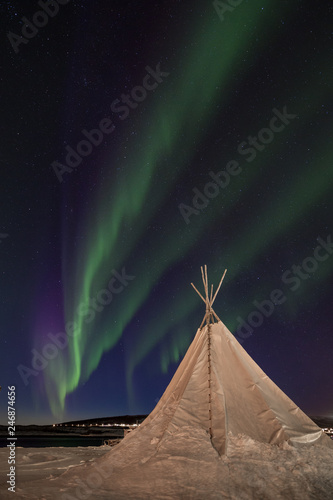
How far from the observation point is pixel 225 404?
838 centimetres

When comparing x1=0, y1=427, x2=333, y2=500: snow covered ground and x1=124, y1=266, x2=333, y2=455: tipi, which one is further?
x1=124, y1=266, x2=333, y2=455: tipi

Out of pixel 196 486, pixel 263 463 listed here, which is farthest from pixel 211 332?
pixel 196 486

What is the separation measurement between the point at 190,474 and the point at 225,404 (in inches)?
85.9

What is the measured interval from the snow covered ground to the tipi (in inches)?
11.5

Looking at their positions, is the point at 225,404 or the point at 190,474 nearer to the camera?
the point at 190,474

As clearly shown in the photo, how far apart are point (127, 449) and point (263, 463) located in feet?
9.66

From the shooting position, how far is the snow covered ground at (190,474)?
229 inches

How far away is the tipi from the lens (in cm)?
802

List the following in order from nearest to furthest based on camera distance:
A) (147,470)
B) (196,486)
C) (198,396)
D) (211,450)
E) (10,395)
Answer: (196,486), (147,470), (211,450), (10,395), (198,396)

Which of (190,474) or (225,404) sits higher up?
(225,404)

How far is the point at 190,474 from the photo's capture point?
6469mm

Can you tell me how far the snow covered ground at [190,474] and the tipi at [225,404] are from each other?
0.29m

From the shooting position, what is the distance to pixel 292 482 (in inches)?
247

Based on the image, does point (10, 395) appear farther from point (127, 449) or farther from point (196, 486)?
point (196, 486)
